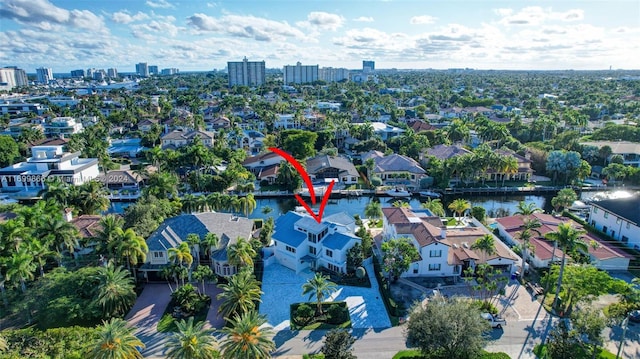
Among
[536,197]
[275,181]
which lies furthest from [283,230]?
[536,197]

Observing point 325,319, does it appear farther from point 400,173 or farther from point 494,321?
point 400,173

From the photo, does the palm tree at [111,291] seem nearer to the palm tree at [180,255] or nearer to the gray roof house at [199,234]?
the palm tree at [180,255]

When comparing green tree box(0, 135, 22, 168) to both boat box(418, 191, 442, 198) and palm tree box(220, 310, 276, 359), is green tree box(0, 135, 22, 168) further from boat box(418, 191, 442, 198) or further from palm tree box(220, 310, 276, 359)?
boat box(418, 191, 442, 198)

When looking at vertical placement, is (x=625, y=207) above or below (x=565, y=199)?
above

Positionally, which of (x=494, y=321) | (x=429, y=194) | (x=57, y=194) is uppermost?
(x=57, y=194)

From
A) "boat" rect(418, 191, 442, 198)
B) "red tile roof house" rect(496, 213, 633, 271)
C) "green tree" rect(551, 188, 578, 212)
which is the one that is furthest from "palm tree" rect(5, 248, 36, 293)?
"green tree" rect(551, 188, 578, 212)

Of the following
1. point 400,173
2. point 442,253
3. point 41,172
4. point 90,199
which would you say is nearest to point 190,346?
point 442,253

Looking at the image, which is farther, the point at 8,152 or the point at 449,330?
the point at 8,152
